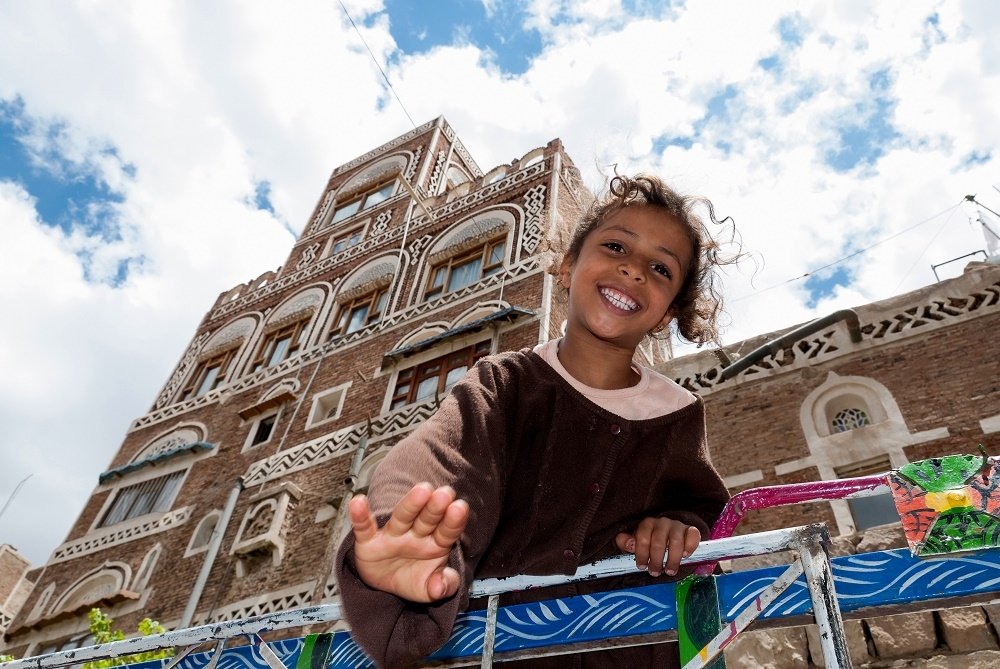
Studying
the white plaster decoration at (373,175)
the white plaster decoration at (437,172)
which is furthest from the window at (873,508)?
the white plaster decoration at (373,175)

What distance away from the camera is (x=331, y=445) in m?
13.1

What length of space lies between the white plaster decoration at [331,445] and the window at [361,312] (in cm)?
384

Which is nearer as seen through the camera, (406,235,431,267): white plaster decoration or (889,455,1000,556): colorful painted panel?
(889,455,1000,556): colorful painted panel

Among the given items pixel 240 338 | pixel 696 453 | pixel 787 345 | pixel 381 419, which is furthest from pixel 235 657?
pixel 240 338

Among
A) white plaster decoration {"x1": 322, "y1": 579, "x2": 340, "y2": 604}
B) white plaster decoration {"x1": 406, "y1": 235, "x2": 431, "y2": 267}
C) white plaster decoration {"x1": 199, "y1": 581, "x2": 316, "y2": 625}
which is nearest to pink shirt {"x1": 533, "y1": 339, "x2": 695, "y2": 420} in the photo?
white plaster decoration {"x1": 322, "y1": 579, "x2": 340, "y2": 604}

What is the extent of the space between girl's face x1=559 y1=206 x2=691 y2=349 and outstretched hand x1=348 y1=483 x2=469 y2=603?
4.25 ft

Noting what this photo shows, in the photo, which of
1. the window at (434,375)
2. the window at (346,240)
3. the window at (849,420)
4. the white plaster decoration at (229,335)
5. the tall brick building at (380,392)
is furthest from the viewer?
the window at (346,240)

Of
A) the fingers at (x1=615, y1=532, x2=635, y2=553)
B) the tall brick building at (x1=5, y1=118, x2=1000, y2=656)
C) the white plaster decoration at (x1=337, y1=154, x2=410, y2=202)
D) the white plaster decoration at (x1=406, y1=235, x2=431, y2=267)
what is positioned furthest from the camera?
the white plaster decoration at (x1=337, y1=154, x2=410, y2=202)

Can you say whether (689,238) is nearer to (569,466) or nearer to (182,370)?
(569,466)

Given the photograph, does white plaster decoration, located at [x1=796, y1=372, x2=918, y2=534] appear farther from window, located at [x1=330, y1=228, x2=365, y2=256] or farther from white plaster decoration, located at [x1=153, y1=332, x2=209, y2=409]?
white plaster decoration, located at [x1=153, y1=332, x2=209, y2=409]

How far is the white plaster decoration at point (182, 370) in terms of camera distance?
63.6 ft

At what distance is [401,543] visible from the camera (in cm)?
142

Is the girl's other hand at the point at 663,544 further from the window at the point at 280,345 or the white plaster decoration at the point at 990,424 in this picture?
the window at the point at 280,345

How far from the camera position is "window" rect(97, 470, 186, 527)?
49.7 feet
